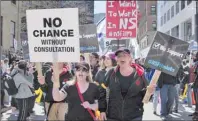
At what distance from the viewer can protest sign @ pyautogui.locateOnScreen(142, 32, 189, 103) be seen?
5.67 meters

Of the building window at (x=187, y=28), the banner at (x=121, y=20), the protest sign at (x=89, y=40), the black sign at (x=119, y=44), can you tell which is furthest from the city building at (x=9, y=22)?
the building window at (x=187, y=28)

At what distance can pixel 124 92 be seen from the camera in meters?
5.63

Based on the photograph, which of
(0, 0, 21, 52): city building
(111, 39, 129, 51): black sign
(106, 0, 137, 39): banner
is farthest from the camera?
(0, 0, 21, 52): city building

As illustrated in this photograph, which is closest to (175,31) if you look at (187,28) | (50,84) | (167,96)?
(187,28)

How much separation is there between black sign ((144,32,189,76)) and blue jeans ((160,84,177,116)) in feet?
18.4

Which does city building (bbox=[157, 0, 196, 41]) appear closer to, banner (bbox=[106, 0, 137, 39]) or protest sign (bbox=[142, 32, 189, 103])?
banner (bbox=[106, 0, 137, 39])

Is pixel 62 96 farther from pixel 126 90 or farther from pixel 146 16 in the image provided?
pixel 146 16

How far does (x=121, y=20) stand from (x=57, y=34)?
209 inches

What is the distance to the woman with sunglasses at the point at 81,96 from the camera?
5.47 m

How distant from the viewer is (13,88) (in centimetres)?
938

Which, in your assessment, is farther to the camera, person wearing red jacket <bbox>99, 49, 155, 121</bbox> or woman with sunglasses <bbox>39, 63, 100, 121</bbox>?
person wearing red jacket <bbox>99, 49, 155, 121</bbox>

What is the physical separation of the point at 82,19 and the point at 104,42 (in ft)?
11.3

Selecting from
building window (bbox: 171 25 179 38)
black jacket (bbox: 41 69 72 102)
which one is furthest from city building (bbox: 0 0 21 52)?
building window (bbox: 171 25 179 38)

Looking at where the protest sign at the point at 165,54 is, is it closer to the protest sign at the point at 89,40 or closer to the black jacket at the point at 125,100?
the black jacket at the point at 125,100
